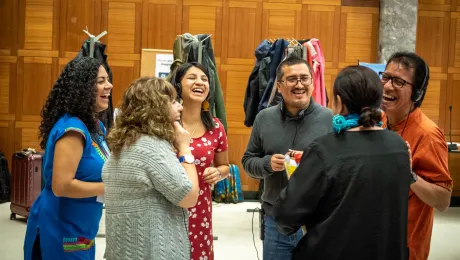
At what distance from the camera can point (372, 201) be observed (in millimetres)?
1905

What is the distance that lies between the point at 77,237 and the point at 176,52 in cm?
371

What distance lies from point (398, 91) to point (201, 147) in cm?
114

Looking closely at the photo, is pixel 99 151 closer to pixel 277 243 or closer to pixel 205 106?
pixel 205 106

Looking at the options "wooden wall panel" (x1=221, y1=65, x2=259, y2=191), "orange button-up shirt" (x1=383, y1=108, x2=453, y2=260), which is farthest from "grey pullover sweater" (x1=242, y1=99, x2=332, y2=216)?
"wooden wall panel" (x1=221, y1=65, x2=259, y2=191)

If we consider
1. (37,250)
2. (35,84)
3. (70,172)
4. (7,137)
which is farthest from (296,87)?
(7,137)

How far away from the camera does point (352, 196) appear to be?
1.89 meters

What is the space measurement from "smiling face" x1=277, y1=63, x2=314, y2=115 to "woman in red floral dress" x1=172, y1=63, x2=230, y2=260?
493 mm

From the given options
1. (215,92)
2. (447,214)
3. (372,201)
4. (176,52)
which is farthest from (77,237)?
(447,214)

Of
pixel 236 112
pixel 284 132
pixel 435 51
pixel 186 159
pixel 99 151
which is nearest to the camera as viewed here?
pixel 186 159

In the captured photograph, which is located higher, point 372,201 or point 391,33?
point 391,33

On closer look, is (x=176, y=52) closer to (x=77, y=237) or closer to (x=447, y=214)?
(x=77, y=237)

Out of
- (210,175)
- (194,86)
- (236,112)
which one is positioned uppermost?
(194,86)

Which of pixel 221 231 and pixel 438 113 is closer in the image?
pixel 221 231

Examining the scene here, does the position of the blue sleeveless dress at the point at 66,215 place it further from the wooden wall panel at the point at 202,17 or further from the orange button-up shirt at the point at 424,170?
the wooden wall panel at the point at 202,17
